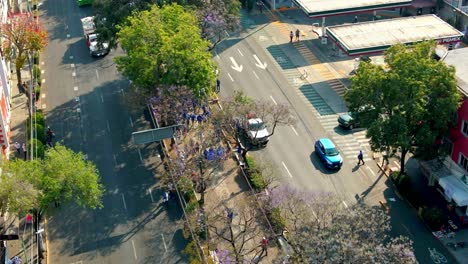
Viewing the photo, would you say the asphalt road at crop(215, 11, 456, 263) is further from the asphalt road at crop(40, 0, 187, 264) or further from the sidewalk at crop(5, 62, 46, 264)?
the sidewalk at crop(5, 62, 46, 264)

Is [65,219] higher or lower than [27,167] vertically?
lower

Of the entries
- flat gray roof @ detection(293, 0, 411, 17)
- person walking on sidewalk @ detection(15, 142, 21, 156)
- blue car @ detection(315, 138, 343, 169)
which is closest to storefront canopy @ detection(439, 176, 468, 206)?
blue car @ detection(315, 138, 343, 169)

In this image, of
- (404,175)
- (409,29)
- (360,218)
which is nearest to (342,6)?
(409,29)

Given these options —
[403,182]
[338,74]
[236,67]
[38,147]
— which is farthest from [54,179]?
[338,74]

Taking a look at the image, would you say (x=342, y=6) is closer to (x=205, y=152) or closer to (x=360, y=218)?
(x=205, y=152)

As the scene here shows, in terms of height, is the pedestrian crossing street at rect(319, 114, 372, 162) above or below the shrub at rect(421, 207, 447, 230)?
below

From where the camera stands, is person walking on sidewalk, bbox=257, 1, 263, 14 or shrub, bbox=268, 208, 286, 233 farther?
person walking on sidewalk, bbox=257, 1, 263, 14

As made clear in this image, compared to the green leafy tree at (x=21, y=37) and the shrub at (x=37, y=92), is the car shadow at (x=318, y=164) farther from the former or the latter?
the green leafy tree at (x=21, y=37)
